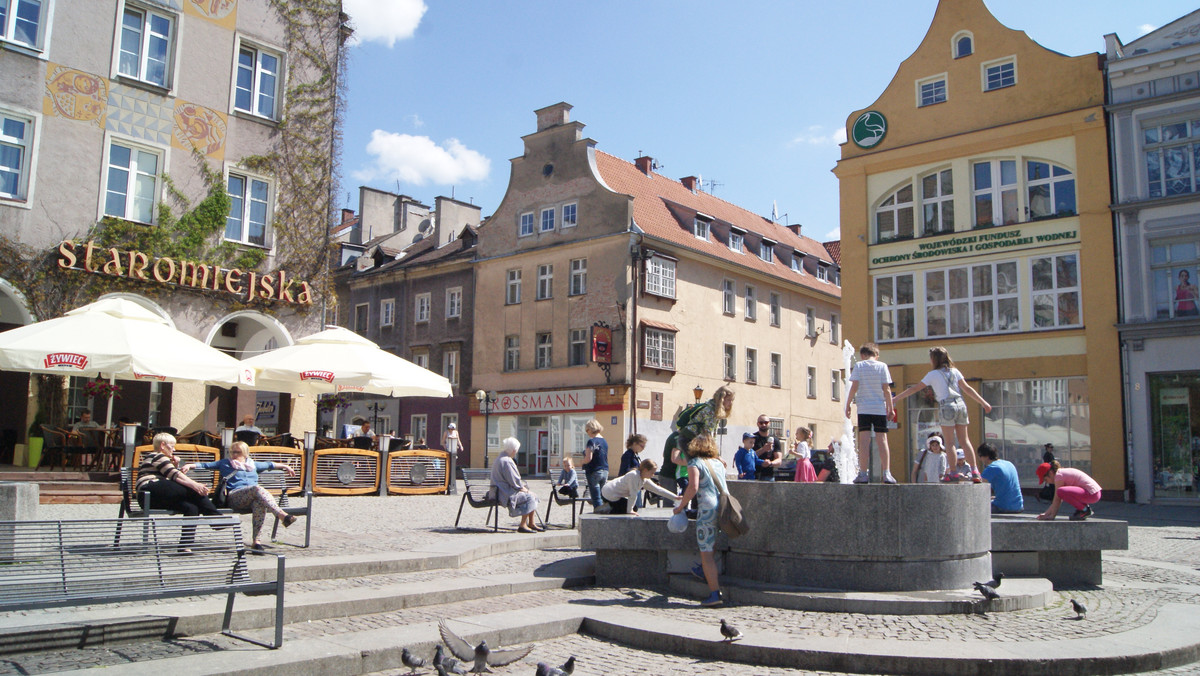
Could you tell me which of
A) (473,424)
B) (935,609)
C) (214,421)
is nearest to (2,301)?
(214,421)

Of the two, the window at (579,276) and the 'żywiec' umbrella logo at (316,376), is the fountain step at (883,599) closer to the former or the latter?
the 'żywiec' umbrella logo at (316,376)

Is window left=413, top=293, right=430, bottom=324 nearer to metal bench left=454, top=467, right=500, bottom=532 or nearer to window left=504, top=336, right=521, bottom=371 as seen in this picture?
window left=504, top=336, right=521, bottom=371

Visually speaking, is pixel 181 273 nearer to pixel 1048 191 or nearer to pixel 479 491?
pixel 479 491

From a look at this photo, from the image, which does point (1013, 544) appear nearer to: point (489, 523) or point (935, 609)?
point (935, 609)

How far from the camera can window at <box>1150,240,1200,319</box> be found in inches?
886

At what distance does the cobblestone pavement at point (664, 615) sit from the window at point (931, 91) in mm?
17697

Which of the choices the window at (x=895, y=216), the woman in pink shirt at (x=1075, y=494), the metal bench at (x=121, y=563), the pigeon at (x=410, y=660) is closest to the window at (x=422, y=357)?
the window at (x=895, y=216)

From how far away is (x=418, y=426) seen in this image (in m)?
40.7

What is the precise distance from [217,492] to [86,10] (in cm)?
1373

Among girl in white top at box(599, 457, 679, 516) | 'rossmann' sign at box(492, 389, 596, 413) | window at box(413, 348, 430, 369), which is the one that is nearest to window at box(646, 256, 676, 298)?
'rossmann' sign at box(492, 389, 596, 413)

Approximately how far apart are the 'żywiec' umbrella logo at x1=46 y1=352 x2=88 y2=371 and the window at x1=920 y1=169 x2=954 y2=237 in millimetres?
22402

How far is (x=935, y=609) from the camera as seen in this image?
786 centimetres

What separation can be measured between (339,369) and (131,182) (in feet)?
23.9

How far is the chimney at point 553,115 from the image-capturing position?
127 feet
